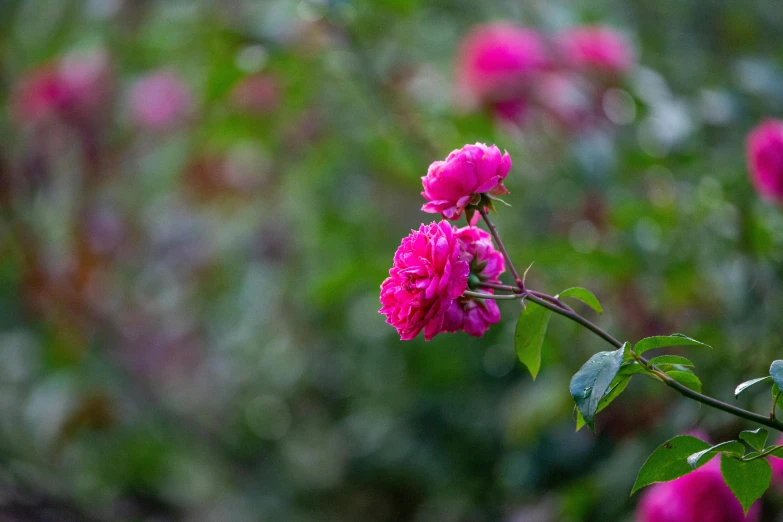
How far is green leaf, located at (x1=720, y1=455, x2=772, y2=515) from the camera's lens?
0.39m

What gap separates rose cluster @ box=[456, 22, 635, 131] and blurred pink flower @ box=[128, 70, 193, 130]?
2.38ft

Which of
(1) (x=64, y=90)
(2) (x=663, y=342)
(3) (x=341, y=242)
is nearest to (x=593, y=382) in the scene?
(2) (x=663, y=342)

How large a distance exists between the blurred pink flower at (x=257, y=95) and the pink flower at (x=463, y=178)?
37.7 inches

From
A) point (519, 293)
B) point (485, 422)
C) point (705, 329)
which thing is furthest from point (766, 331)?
point (485, 422)

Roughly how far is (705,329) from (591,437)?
0.84 ft

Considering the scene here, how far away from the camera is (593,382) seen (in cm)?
37

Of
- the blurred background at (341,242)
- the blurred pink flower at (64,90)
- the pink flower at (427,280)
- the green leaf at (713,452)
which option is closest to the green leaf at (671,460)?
the green leaf at (713,452)

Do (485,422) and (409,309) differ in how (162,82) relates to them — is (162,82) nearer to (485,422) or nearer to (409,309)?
(485,422)

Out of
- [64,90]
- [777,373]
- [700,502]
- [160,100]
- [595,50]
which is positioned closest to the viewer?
[777,373]

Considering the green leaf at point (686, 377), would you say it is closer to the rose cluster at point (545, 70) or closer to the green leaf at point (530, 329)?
the green leaf at point (530, 329)

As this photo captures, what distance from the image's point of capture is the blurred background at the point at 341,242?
891 mm

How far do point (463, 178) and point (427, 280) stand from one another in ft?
0.20

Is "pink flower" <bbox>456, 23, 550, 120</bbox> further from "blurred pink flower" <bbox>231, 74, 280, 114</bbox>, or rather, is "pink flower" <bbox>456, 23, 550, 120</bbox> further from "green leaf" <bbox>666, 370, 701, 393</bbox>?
"green leaf" <bbox>666, 370, 701, 393</bbox>

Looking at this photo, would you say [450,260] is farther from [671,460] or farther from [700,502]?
[700,502]
